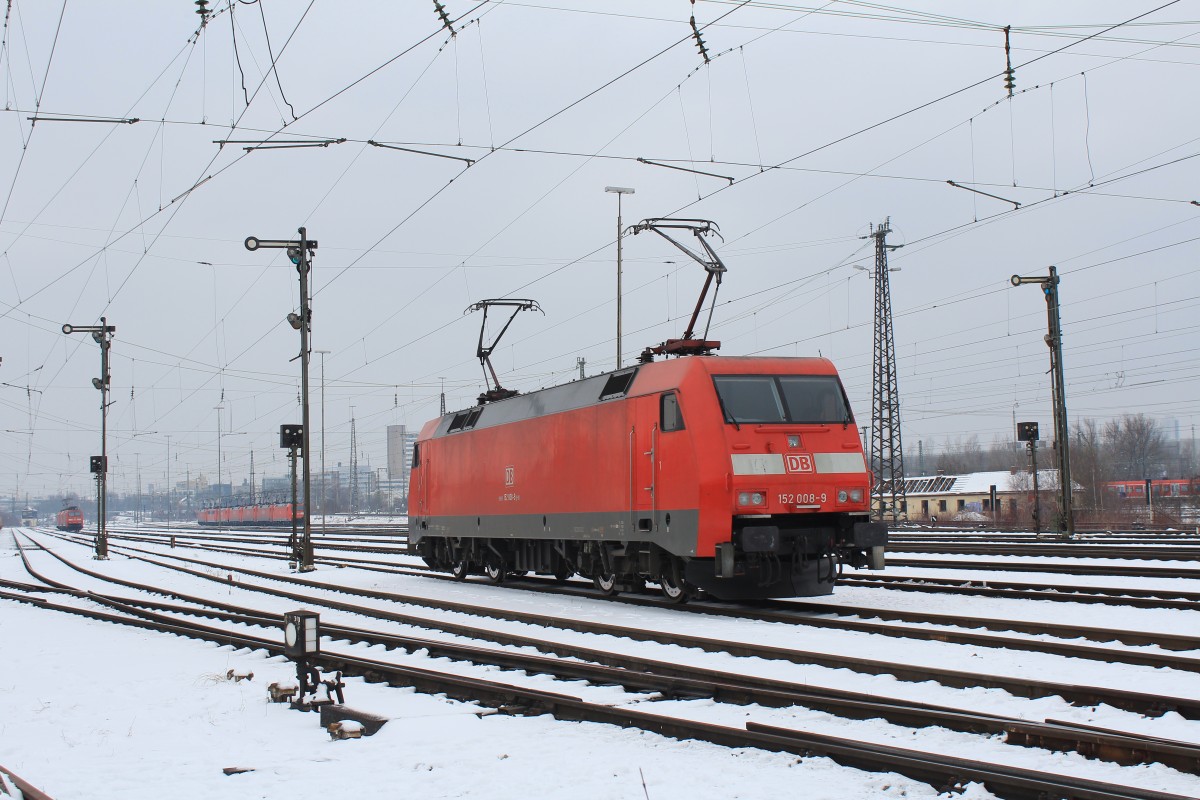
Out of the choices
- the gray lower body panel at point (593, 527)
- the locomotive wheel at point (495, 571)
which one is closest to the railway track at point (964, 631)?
the gray lower body panel at point (593, 527)

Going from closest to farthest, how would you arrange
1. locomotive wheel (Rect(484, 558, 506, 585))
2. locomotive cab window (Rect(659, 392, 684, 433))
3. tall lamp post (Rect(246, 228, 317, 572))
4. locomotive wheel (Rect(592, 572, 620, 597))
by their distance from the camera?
locomotive cab window (Rect(659, 392, 684, 433)) < locomotive wheel (Rect(592, 572, 620, 597)) < locomotive wheel (Rect(484, 558, 506, 585)) < tall lamp post (Rect(246, 228, 317, 572))

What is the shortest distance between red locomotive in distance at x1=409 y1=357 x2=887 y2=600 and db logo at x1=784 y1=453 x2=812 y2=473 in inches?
0.7

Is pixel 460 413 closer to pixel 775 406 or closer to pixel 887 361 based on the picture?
pixel 775 406

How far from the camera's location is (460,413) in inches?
946

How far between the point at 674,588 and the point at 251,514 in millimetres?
73148

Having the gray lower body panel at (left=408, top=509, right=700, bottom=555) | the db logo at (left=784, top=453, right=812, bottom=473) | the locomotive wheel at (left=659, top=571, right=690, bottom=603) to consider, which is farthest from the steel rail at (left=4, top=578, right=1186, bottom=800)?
the db logo at (left=784, top=453, right=812, bottom=473)

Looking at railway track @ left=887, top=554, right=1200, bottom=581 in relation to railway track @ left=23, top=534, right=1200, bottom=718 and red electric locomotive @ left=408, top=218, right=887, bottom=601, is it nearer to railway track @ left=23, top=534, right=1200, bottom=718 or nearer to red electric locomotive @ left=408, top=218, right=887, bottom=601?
red electric locomotive @ left=408, top=218, right=887, bottom=601

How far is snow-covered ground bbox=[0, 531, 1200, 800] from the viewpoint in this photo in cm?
643

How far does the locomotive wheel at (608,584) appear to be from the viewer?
17.4 meters

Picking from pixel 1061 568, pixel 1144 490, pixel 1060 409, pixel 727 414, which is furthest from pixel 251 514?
pixel 727 414

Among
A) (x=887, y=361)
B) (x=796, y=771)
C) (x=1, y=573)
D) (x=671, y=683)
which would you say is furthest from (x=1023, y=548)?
(x=1, y=573)

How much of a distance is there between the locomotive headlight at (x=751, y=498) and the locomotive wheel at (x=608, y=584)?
3725mm

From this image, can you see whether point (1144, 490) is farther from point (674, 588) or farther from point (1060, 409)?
point (674, 588)

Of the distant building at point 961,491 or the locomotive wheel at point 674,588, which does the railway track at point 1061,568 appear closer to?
the locomotive wheel at point 674,588
